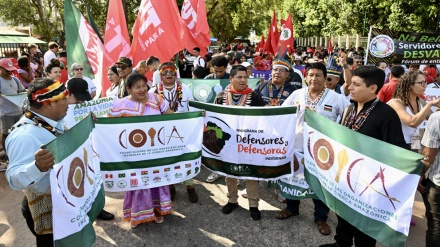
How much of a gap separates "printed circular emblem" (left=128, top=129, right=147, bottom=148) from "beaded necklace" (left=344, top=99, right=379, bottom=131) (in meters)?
2.28

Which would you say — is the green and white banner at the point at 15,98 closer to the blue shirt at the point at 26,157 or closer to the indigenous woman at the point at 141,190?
the indigenous woman at the point at 141,190

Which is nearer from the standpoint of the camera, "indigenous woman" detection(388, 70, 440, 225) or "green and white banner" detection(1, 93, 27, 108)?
"indigenous woman" detection(388, 70, 440, 225)

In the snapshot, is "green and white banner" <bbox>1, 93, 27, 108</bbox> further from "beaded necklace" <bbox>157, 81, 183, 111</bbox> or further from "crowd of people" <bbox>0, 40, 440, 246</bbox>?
"beaded necklace" <bbox>157, 81, 183, 111</bbox>

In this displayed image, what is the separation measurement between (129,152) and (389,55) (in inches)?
271

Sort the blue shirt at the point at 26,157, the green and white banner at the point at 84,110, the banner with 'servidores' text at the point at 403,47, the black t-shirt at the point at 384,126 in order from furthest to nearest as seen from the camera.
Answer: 1. the banner with 'servidores' text at the point at 403,47
2. the green and white banner at the point at 84,110
3. the black t-shirt at the point at 384,126
4. the blue shirt at the point at 26,157

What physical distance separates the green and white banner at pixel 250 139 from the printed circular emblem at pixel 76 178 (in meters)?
1.84

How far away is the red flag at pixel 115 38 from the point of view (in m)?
5.45

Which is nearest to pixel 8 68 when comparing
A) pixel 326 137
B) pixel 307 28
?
pixel 326 137

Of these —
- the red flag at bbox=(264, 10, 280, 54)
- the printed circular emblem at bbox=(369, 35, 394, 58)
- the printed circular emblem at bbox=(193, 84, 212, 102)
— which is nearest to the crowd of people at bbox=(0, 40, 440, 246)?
the printed circular emblem at bbox=(193, 84, 212, 102)

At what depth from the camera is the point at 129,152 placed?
12.4ft

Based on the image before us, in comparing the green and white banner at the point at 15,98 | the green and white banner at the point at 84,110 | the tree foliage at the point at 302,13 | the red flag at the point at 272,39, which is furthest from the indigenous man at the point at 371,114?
the tree foliage at the point at 302,13

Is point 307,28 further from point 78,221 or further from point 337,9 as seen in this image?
point 78,221

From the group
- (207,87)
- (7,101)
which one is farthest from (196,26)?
(7,101)

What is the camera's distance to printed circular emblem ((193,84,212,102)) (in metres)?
6.17
